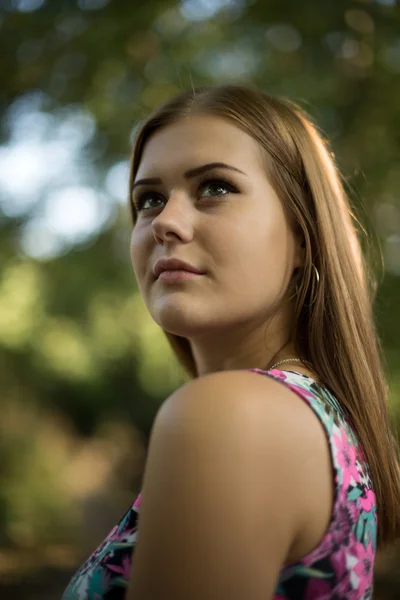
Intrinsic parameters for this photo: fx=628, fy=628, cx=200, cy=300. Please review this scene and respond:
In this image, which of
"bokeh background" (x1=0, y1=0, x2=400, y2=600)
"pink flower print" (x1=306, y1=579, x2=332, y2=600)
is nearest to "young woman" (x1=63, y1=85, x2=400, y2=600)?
"pink flower print" (x1=306, y1=579, x2=332, y2=600)

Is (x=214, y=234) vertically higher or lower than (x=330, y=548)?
higher

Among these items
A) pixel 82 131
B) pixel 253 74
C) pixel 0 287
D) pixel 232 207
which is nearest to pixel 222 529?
pixel 232 207

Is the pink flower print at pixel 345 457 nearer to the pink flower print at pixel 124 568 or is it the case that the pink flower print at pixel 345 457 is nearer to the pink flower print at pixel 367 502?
the pink flower print at pixel 367 502

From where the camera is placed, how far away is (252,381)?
864mm

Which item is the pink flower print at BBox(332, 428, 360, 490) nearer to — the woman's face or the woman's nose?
the woman's face

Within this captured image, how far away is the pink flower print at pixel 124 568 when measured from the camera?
3.18ft

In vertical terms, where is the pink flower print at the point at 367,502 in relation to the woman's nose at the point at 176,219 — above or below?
below

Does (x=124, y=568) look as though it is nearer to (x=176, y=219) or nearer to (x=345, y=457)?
(x=345, y=457)

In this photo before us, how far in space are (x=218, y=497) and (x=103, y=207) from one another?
3364 millimetres

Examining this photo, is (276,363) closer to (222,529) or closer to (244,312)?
(244,312)

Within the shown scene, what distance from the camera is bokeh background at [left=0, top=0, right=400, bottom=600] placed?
10.3 ft

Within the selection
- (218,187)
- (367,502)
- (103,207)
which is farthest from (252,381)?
(103,207)

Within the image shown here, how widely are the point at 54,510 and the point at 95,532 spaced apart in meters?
0.36

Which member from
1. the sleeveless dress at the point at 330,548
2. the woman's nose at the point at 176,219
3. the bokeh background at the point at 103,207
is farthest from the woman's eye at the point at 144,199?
the bokeh background at the point at 103,207
